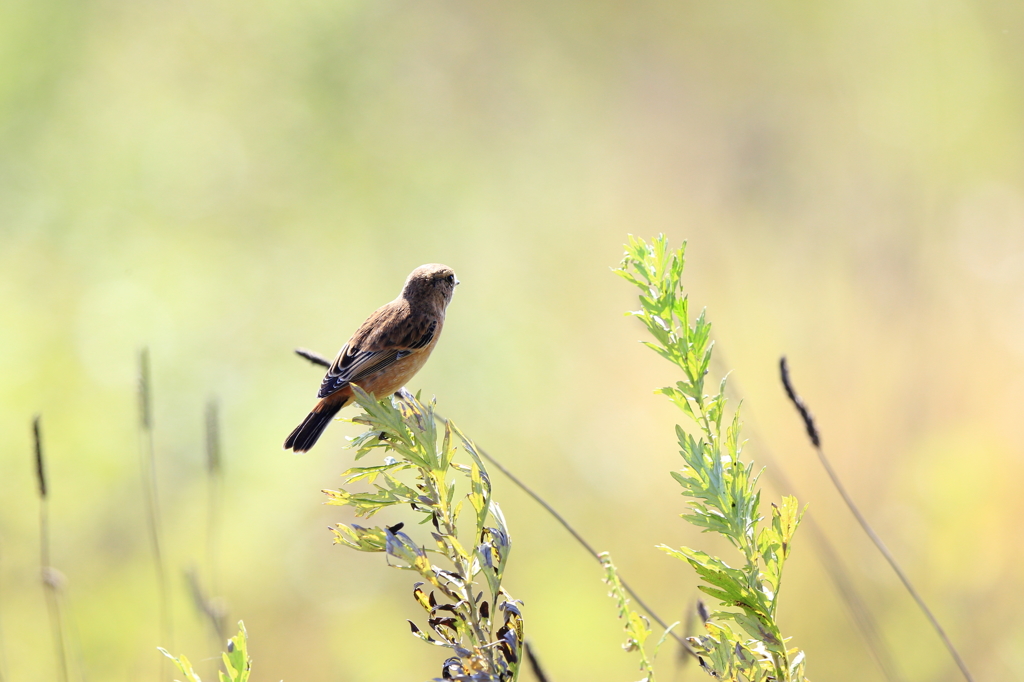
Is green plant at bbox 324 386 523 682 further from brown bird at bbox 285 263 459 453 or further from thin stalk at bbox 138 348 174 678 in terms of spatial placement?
brown bird at bbox 285 263 459 453

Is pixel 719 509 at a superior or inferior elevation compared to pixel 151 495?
inferior

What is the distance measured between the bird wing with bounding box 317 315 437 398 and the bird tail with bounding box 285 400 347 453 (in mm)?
73

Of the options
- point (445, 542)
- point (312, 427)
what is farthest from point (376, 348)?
point (445, 542)

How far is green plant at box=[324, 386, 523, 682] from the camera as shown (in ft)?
2.65

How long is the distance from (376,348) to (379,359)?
0.12ft

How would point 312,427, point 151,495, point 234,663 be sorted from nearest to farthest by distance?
1. point 234,663
2. point 312,427
3. point 151,495

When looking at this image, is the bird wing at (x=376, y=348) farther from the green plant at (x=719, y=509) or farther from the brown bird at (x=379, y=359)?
the green plant at (x=719, y=509)

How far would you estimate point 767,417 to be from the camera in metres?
4.14

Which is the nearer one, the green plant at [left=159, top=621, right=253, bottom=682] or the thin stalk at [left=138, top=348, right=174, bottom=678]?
the green plant at [left=159, top=621, right=253, bottom=682]

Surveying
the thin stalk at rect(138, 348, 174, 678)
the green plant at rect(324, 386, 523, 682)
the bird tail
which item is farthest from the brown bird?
the green plant at rect(324, 386, 523, 682)

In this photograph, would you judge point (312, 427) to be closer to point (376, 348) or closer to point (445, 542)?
point (376, 348)

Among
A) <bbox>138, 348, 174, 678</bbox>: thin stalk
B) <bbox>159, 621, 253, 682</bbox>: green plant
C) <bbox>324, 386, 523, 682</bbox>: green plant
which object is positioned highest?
<bbox>138, 348, 174, 678</bbox>: thin stalk

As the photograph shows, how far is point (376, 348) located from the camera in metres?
2.35

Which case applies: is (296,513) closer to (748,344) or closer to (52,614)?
(52,614)
